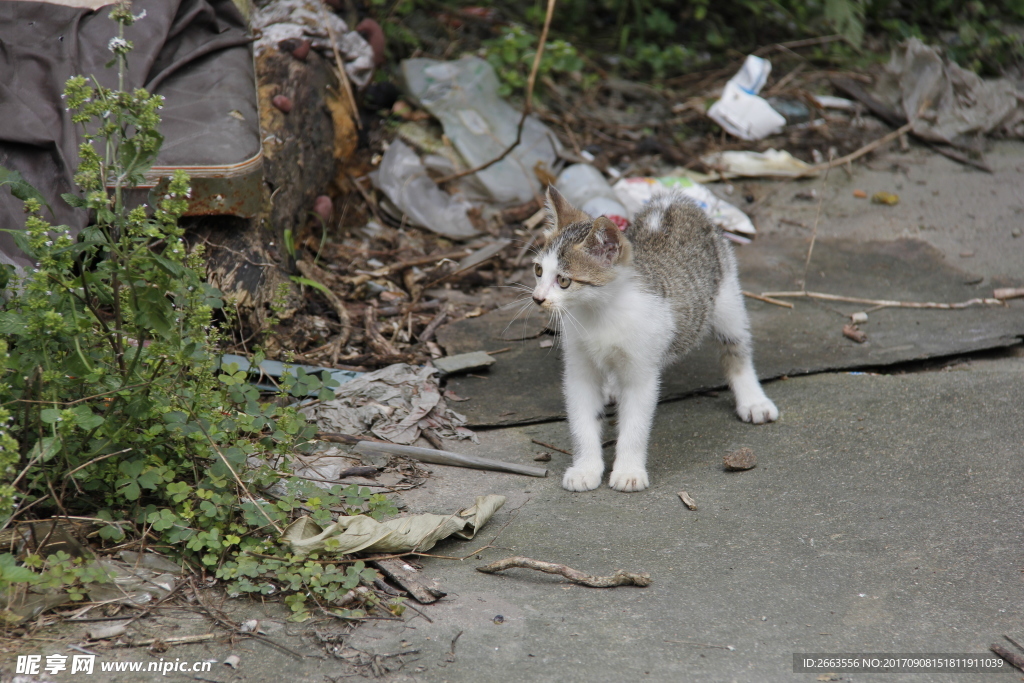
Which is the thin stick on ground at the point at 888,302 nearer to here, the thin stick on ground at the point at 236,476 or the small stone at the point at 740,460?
the small stone at the point at 740,460

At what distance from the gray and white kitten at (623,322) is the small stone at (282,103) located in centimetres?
224

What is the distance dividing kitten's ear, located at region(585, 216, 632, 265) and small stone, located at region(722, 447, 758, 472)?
0.99 metres

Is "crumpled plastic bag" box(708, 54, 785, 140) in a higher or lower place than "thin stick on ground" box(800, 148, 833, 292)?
higher

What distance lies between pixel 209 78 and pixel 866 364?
4.02 m

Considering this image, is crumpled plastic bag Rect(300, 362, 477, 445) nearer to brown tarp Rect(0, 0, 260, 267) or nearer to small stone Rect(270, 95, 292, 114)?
brown tarp Rect(0, 0, 260, 267)

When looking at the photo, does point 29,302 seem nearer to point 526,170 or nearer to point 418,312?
point 418,312

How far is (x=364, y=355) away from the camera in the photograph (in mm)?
4629

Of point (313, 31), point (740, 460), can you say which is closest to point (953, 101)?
point (740, 460)

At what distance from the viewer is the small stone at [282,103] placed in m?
5.14

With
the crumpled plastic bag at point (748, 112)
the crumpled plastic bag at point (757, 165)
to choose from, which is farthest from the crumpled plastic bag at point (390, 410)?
the crumpled plastic bag at point (748, 112)

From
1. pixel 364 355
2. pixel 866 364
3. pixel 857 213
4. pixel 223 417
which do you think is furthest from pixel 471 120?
pixel 223 417

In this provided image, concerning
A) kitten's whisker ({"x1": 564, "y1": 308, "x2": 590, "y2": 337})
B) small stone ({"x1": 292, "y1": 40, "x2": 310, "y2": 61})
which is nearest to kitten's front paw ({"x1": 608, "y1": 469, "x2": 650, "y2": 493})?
kitten's whisker ({"x1": 564, "y1": 308, "x2": 590, "y2": 337})

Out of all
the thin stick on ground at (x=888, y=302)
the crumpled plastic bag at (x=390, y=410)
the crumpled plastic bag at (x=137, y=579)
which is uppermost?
the crumpled plastic bag at (x=137, y=579)

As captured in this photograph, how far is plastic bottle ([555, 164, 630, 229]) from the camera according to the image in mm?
6023
